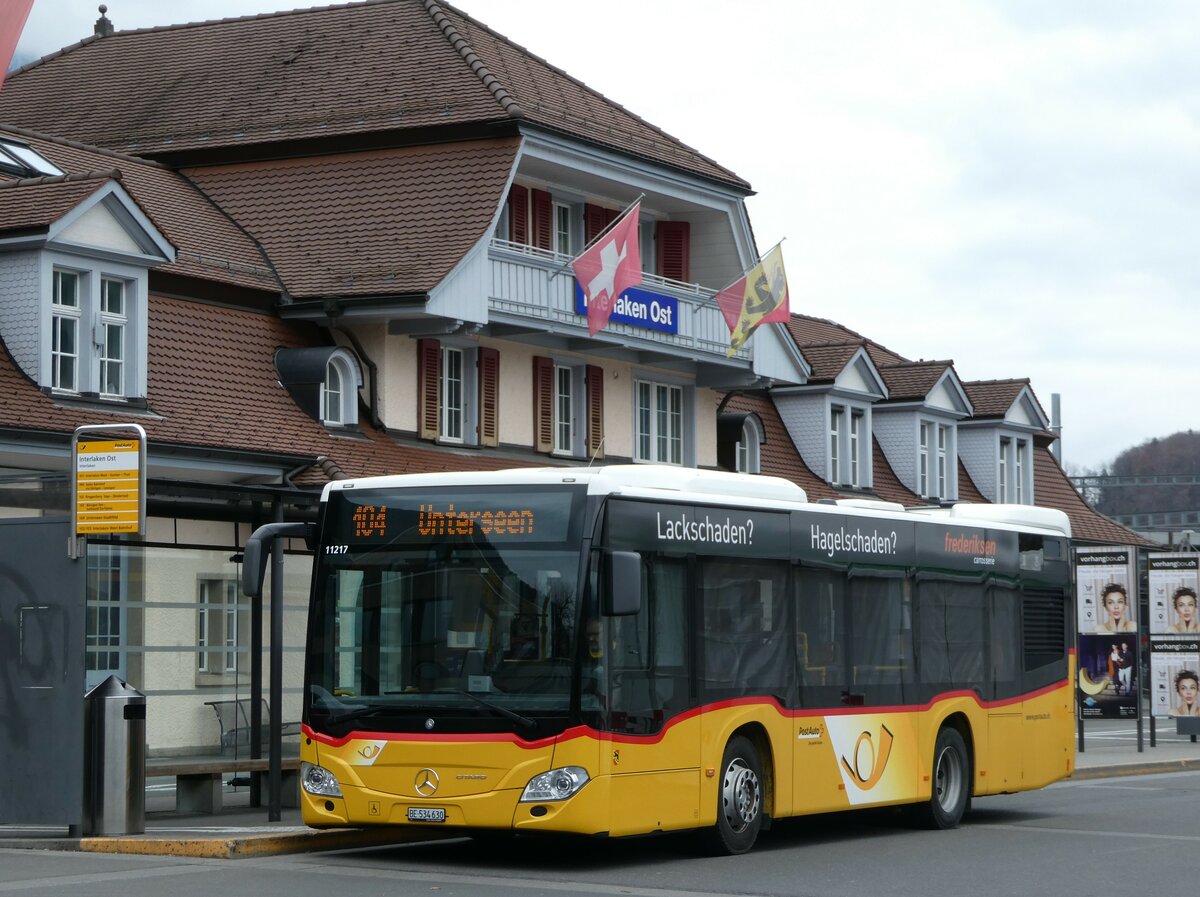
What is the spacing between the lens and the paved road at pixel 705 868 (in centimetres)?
1341

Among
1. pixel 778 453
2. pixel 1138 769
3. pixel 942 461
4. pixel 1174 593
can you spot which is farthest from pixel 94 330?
pixel 942 461

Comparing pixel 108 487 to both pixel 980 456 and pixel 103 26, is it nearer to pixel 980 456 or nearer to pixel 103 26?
pixel 103 26

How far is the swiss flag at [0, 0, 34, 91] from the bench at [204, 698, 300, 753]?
241 inches

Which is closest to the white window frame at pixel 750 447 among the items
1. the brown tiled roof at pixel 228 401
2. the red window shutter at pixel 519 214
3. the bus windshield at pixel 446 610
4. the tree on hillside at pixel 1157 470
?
the red window shutter at pixel 519 214

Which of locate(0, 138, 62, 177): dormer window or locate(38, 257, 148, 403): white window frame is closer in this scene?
locate(38, 257, 148, 403): white window frame

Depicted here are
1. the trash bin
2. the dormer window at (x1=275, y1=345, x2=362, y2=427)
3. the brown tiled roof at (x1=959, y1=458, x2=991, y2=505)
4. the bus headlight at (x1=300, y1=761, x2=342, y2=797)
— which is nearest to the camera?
the bus headlight at (x1=300, y1=761, x2=342, y2=797)

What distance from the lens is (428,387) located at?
3105 cm

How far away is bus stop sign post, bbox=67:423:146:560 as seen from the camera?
15.6 meters

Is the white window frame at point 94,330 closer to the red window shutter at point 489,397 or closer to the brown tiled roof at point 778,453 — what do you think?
the red window shutter at point 489,397

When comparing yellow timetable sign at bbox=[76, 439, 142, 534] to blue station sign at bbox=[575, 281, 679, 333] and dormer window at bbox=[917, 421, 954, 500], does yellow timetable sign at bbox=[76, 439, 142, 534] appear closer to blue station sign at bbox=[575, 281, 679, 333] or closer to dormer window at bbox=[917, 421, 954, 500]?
blue station sign at bbox=[575, 281, 679, 333]

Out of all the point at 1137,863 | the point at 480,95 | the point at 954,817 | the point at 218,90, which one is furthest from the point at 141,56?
the point at 1137,863

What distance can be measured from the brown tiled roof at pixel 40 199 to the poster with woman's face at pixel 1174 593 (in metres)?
17.8

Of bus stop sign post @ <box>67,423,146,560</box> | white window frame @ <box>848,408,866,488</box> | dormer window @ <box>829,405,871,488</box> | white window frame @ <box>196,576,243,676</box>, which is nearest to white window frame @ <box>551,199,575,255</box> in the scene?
A: dormer window @ <box>829,405,871,488</box>

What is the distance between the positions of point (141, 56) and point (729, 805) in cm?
2606
